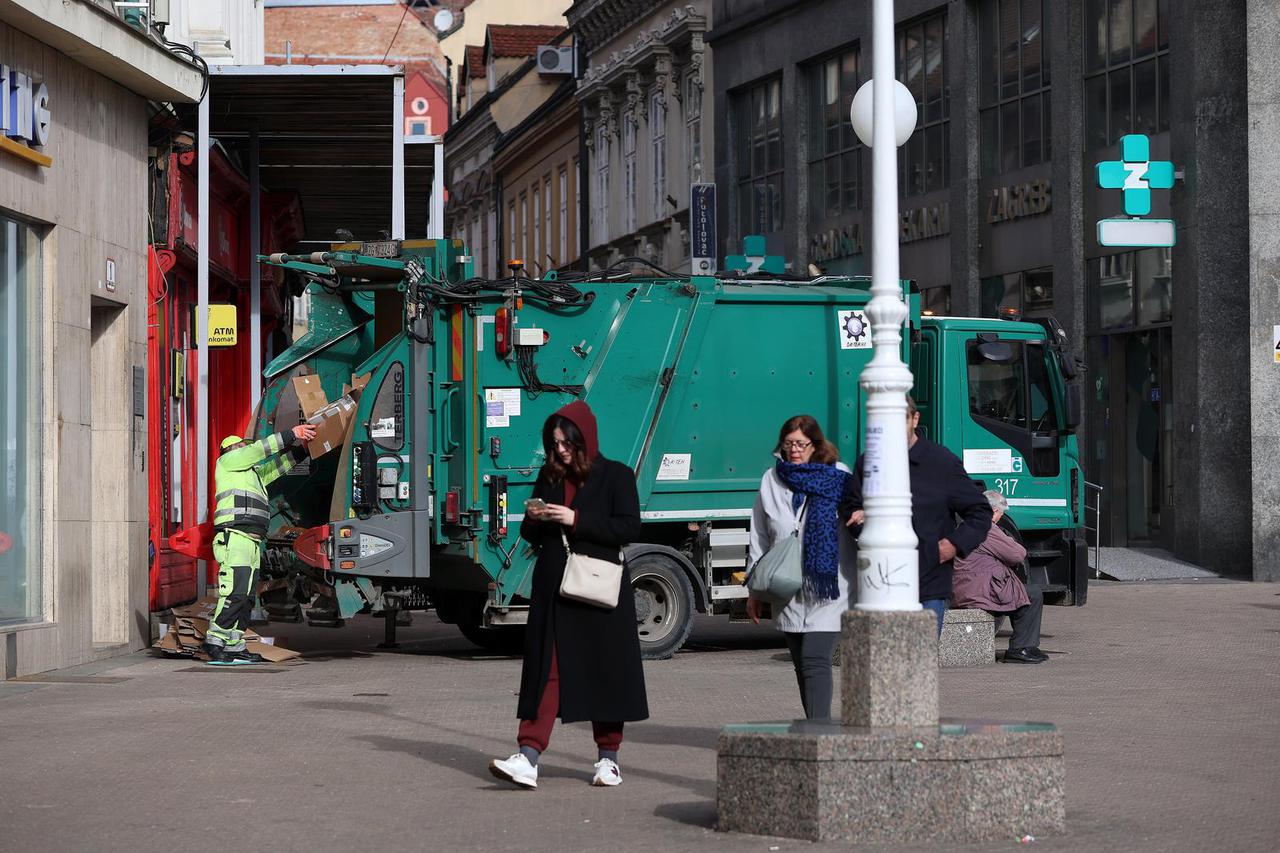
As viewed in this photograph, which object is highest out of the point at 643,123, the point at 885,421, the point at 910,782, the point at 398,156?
the point at 643,123

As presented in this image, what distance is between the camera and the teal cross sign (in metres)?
22.8

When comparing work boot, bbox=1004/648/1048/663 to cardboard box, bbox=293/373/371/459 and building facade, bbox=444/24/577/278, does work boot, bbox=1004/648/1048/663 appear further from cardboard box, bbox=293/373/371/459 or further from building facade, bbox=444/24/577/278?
building facade, bbox=444/24/577/278

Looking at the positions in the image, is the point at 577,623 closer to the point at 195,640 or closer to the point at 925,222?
the point at 195,640

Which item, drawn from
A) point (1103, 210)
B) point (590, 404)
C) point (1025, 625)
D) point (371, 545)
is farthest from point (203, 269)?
point (1103, 210)

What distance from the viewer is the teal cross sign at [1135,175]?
22781 millimetres

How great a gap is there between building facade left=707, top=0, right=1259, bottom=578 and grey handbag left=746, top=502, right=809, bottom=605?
16156mm

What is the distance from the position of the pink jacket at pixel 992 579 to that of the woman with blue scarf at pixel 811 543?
606cm

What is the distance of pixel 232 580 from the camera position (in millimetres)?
15477

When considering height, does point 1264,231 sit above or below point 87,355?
above

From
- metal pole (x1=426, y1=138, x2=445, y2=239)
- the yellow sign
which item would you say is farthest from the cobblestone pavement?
metal pole (x1=426, y1=138, x2=445, y2=239)

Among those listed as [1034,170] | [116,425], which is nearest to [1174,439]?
[1034,170]

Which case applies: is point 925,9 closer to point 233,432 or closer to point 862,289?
point 233,432

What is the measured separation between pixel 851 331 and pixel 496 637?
385cm

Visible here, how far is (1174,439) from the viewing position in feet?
82.7
